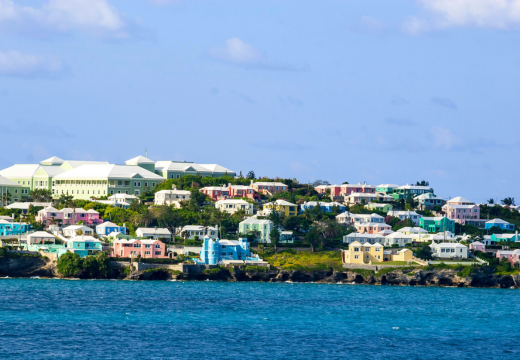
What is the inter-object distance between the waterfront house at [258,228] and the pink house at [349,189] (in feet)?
156

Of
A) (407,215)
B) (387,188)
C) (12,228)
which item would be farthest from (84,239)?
(387,188)

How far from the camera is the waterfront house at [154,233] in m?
122

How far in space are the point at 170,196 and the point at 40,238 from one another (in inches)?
1231

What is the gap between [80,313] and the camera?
244 feet

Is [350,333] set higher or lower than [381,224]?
lower

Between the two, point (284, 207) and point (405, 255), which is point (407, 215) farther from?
point (405, 255)

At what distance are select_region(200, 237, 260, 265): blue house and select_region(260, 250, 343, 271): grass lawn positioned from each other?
2.59 meters

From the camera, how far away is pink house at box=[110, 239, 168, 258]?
4500 inches

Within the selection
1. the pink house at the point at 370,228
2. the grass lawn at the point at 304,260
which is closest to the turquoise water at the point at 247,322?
the grass lawn at the point at 304,260

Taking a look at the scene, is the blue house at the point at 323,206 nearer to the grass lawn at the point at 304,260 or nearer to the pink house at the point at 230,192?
the pink house at the point at 230,192

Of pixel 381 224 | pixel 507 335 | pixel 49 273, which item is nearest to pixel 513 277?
pixel 381 224

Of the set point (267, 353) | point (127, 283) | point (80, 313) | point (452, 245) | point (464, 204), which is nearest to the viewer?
point (267, 353)

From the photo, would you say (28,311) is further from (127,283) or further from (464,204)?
(464,204)

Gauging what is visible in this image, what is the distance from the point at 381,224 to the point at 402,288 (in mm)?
31957
